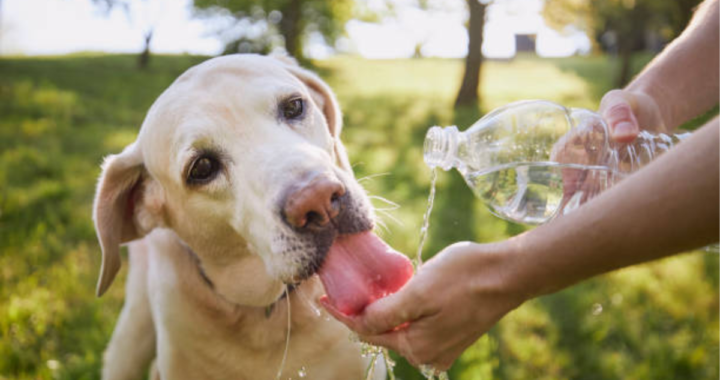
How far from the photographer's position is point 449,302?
56.9 inches

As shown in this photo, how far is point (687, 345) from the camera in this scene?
338cm

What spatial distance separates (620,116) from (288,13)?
1756cm

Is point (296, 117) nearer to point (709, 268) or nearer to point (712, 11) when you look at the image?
point (712, 11)

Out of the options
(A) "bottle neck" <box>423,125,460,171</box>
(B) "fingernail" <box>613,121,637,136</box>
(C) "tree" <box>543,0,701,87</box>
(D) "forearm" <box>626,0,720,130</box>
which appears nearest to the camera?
(B) "fingernail" <box>613,121,637,136</box>

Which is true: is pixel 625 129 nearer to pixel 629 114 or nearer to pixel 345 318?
pixel 629 114

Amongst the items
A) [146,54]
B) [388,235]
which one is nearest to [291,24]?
[146,54]

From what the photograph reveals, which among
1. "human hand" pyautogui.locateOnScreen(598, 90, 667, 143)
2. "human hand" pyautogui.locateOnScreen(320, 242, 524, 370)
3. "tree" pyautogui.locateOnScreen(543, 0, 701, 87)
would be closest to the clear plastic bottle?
"human hand" pyautogui.locateOnScreen(598, 90, 667, 143)

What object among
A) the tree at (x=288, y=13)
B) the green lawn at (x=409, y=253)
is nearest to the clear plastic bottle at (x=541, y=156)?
the green lawn at (x=409, y=253)

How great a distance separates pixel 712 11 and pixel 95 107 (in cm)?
1092

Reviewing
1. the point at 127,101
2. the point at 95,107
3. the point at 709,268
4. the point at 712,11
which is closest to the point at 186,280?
the point at 712,11

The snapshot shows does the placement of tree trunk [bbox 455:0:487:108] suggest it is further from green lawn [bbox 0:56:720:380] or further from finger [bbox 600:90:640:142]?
finger [bbox 600:90:640:142]

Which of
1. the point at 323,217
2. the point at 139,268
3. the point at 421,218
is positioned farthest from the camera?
→ the point at 421,218

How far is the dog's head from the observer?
1.78 metres

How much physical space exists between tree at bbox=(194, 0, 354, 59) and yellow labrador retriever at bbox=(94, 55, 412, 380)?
54.9 feet
